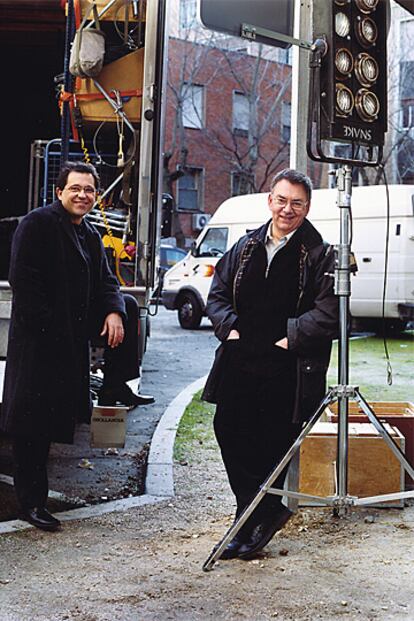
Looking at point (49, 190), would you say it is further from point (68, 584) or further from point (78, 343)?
point (68, 584)

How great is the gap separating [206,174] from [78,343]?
26.2 m

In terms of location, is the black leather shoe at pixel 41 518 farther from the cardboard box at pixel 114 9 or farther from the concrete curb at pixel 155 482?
the cardboard box at pixel 114 9

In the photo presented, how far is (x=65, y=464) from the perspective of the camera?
20.4ft

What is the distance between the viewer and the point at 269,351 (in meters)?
4.21

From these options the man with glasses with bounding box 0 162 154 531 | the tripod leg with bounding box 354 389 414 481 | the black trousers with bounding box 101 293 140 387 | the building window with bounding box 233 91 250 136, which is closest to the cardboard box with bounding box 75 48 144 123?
the man with glasses with bounding box 0 162 154 531

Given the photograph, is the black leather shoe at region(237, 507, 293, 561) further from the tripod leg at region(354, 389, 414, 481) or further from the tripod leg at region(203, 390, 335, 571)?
the tripod leg at region(354, 389, 414, 481)

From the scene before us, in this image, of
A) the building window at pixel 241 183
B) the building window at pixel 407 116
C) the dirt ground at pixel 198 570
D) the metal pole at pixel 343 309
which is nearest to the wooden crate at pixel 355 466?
the dirt ground at pixel 198 570

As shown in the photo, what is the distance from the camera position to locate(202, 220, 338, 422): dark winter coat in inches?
161

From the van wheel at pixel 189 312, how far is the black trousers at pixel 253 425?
12.1 meters

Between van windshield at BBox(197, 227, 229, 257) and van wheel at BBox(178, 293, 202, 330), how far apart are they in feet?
2.92

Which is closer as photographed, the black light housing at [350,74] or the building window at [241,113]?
the black light housing at [350,74]

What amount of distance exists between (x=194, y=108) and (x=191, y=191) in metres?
2.67

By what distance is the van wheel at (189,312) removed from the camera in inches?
649

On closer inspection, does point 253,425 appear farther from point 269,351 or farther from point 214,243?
point 214,243
